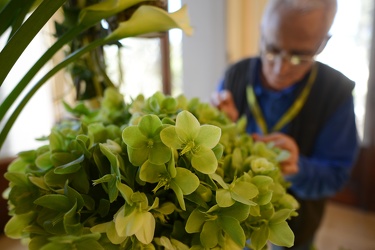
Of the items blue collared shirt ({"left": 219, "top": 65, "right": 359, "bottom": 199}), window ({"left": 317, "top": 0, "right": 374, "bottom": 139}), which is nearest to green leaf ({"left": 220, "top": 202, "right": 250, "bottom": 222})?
blue collared shirt ({"left": 219, "top": 65, "right": 359, "bottom": 199})

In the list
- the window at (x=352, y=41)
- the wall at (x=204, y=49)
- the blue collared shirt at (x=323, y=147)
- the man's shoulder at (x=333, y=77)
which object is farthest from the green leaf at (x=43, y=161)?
the window at (x=352, y=41)

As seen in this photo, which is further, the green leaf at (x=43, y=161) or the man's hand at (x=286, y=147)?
the man's hand at (x=286, y=147)

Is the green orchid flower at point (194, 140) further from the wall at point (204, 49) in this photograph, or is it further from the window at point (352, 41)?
the window at point (352, 41)

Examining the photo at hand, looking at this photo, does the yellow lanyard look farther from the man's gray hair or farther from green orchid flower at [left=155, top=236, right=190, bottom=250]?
green orchid flower at [left=155, top=236, right=190, bottom=250]

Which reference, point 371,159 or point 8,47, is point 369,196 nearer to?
point 371,159

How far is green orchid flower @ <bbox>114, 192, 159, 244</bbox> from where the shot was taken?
0.19m

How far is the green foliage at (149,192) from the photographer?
0.20 m

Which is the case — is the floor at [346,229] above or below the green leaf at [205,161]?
below

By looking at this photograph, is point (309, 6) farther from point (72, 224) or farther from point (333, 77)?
point (72, 224)

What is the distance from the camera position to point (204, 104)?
1.02 feet

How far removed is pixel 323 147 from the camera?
67 cm

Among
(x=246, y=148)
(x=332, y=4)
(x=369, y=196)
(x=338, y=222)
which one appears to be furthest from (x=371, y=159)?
(x=246, y=148)

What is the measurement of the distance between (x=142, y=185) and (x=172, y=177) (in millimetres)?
32

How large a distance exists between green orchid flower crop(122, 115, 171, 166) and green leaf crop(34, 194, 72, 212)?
50mm
